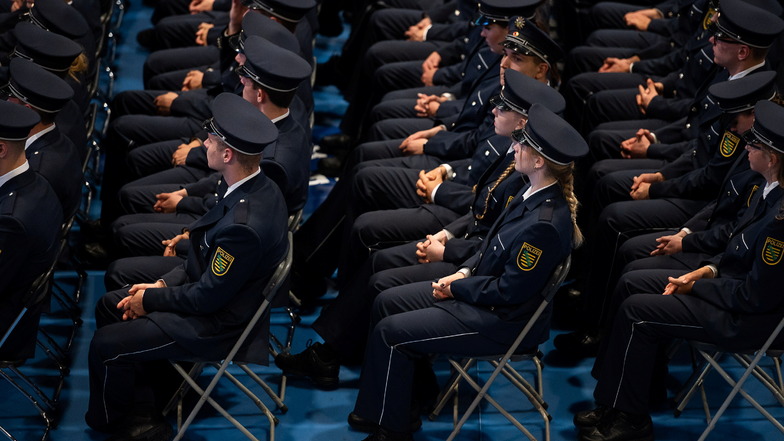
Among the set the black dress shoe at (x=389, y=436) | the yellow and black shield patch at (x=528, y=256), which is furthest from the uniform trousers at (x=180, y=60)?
the yellow and black shield patch at (x=528, y=256)

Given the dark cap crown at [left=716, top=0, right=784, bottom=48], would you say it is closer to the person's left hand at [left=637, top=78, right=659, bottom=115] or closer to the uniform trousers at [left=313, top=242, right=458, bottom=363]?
the person's left hand at [left=637, top=78, right=659, bottom=115]

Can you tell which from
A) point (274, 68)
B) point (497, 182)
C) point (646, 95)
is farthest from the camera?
point (646, 95)

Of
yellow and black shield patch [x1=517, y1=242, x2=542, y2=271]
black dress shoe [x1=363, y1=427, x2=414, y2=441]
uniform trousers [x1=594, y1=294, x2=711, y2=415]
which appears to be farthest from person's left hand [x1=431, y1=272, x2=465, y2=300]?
uniform trousers [x1=594, y1=294, x2=711, y2=415]

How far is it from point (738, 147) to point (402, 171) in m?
1.75

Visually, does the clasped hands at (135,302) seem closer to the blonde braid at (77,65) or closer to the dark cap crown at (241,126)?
the dark cap crown at (241,126)

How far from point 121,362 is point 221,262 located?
0.69m

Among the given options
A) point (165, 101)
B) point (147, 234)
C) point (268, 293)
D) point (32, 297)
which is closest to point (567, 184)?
point (268, 293)

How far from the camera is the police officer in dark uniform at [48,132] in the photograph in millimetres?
5828

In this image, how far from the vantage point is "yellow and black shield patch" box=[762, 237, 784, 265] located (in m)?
5.09

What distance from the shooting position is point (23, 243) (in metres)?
5.20

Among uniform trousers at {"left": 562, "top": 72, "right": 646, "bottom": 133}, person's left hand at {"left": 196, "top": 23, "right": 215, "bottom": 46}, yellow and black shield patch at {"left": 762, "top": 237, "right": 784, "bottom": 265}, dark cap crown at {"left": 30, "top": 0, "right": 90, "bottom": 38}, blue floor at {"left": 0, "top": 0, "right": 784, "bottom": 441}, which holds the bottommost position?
blue floor at {"left": 0, "top": 0, "right": 784, "bottom": 441}

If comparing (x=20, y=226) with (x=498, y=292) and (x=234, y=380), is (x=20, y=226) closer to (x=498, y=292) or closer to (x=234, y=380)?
(x=234, y=380)

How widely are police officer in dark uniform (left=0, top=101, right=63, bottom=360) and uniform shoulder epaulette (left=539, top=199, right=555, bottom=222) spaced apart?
213cm

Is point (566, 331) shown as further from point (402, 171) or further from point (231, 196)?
point (231, 196)
